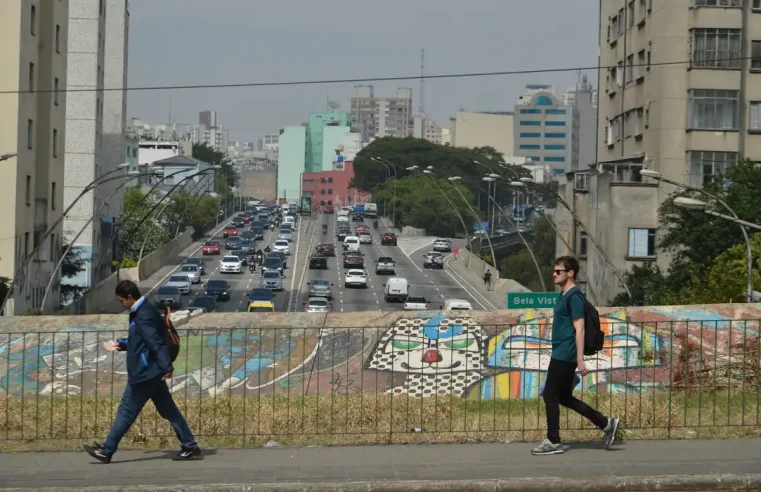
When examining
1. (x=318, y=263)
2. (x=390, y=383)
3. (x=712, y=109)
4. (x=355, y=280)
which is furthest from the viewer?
(x=318, y=263)

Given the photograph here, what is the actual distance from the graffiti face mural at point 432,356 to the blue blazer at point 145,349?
9.69 ft

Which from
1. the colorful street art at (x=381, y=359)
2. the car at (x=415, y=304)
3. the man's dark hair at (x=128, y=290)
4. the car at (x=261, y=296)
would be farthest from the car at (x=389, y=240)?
the man's dark hair at (x=128, y=290)

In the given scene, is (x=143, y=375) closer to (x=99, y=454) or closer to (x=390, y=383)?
(x=99, y=454)

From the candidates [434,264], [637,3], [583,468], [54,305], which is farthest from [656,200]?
[583,468]

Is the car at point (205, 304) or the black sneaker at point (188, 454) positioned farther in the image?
the car at point (205, 304)

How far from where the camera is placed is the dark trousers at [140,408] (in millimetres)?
9078

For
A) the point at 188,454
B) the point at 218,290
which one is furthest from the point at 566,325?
the point at 218,290

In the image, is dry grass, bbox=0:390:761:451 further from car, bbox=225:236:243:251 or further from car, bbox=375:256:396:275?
car, bbox=225:236:243:251

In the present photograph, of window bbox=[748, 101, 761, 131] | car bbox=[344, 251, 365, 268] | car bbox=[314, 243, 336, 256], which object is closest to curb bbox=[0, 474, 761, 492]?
window bbox=[748, 101, 761, 131]

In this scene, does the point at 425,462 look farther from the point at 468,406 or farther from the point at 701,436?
the point at 701,436

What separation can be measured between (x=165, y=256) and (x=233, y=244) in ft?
56.9

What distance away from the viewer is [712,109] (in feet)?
178

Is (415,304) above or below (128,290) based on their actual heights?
below

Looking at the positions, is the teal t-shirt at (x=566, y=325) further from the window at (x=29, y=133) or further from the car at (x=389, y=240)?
the car at (x=389, y=240)
